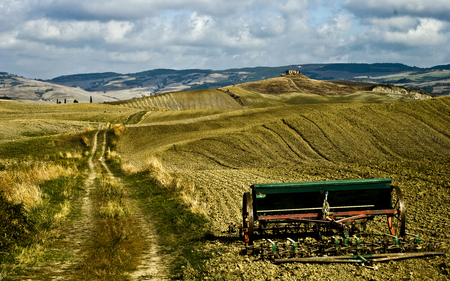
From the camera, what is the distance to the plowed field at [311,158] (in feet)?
28.6

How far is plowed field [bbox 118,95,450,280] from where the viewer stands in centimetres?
873

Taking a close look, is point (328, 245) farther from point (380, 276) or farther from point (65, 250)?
point (65, 250)

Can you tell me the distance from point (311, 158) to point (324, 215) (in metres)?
24.1

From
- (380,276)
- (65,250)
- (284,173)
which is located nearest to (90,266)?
(65,250)

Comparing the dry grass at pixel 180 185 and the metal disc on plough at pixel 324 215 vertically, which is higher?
the metal disc on plough at pixel 324 215

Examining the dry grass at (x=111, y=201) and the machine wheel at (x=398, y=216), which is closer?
the machine wheel at (x=398, y=216)

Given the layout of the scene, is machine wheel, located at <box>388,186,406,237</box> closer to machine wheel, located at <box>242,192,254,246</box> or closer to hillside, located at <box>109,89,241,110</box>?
machine wheel, located at <box>242,192,254,246</box>

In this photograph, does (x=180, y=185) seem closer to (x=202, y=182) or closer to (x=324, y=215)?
(x=202, y=182)

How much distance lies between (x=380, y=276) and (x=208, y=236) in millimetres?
4893

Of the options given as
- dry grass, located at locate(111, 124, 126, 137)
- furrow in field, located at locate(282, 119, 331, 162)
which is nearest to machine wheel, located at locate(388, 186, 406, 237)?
furrow in field, located at locate(282, 119, 331, 162)

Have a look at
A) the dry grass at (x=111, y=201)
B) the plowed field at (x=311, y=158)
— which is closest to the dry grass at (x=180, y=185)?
the plowed field at (x=311, y=158)

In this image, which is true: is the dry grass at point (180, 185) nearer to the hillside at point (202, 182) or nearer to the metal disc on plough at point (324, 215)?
the hillside at point (202, 182)

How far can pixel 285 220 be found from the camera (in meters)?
10.1

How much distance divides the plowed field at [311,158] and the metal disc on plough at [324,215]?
53 centimetres
